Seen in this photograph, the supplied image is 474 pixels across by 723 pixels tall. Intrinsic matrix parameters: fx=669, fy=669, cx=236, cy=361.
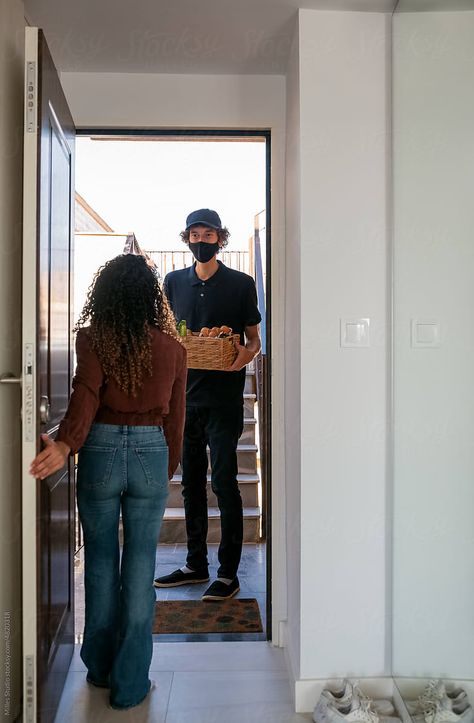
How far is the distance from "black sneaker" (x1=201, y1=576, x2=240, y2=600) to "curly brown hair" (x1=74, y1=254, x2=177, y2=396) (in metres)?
1.57

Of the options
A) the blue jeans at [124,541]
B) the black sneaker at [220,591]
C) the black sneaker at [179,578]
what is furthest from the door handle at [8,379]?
the black sneaker at [179,578]

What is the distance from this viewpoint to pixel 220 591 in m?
3.23

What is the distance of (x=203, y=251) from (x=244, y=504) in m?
1.76

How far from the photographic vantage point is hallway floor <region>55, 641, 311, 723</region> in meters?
2.12

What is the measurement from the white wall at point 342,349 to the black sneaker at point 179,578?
1369 mm

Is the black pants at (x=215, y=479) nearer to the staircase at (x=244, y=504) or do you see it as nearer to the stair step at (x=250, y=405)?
→ the staircase at (x=244, y=504)

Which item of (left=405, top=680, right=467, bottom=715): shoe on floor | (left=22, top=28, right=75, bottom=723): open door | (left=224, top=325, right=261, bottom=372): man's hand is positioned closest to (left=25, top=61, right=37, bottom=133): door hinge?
(left=22, top=28, right=75, bottom=723): open door

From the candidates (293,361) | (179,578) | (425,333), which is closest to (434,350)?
(425,333)

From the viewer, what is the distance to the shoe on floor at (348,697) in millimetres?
2055

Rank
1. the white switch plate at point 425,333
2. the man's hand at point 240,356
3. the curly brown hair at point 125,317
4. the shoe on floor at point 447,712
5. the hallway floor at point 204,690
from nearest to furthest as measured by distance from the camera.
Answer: the shoe on floor at point 447,712 < the white switch plate at point 425,333 < the curly brown hair at point 125,317 < the hallway floor at point 204,690 < the man's hand at point 240,356

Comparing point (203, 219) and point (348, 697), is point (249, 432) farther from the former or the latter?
point (348, 697)

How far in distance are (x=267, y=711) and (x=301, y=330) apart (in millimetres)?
1239

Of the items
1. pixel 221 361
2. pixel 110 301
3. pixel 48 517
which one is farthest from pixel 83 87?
pixel 48 517

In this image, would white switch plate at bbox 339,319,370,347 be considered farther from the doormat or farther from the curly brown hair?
the doormat
